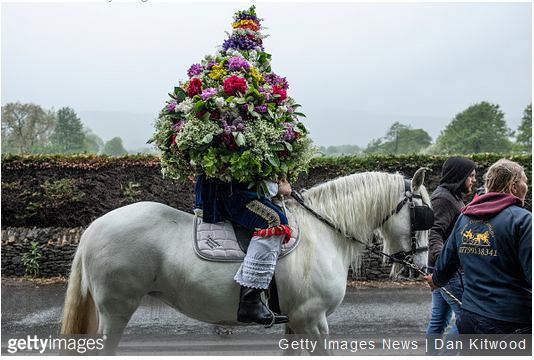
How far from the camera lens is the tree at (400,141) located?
7.74m

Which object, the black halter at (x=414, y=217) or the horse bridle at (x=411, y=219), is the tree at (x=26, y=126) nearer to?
the horse bridle at (x=411, y=219)

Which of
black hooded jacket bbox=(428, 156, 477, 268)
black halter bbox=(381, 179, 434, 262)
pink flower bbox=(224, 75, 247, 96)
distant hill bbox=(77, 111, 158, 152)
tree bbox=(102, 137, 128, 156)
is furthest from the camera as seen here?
distant hill bbox=(77, 111, 158, 152)

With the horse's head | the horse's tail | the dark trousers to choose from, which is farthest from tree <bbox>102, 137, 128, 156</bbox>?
the dark trousers

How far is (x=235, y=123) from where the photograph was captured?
103 inches

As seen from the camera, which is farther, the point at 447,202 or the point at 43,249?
the point at 43,249

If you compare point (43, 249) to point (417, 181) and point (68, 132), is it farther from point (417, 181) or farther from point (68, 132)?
point (417, 181)

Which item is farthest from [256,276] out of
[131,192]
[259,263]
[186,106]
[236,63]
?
[131,192]

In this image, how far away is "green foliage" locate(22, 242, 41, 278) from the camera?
22.4 feet

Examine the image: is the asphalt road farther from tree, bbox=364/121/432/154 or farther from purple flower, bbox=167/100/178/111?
tree, bbox=364/121/432/154

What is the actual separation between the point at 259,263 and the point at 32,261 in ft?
19.8

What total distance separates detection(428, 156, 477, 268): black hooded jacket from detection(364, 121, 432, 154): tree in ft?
13.7

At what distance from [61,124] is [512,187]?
29.0 ft

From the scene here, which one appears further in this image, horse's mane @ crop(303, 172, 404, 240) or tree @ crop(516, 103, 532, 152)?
tree @ crop(516, 103, 532, 152)

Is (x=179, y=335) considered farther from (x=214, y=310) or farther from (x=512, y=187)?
(x=512, y=187)
